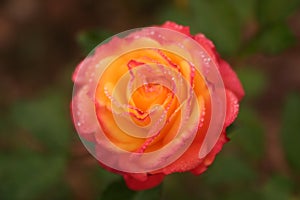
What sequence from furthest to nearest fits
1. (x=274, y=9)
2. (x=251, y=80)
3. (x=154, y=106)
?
(x=251, y=80) < (x=274, y=9) < (x=154, y=106)

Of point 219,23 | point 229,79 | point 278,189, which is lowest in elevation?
point 278,189

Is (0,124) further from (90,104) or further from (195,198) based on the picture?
(90,104)

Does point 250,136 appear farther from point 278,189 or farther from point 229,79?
point 229,79

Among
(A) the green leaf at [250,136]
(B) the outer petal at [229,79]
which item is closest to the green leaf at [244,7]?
(A) the green leaf at [250,136]

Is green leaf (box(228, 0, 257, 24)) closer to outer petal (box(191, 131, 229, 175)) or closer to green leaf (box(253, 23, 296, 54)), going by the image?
green leaf (box(253, 23, 296, 54))

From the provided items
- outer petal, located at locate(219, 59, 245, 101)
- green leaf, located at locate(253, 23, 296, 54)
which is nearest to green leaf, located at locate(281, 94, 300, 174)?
green leaf, located at locate(253, 23, 296, 54)

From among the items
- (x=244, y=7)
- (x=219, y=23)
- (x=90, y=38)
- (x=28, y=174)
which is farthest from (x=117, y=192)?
(x=244, y=7)
